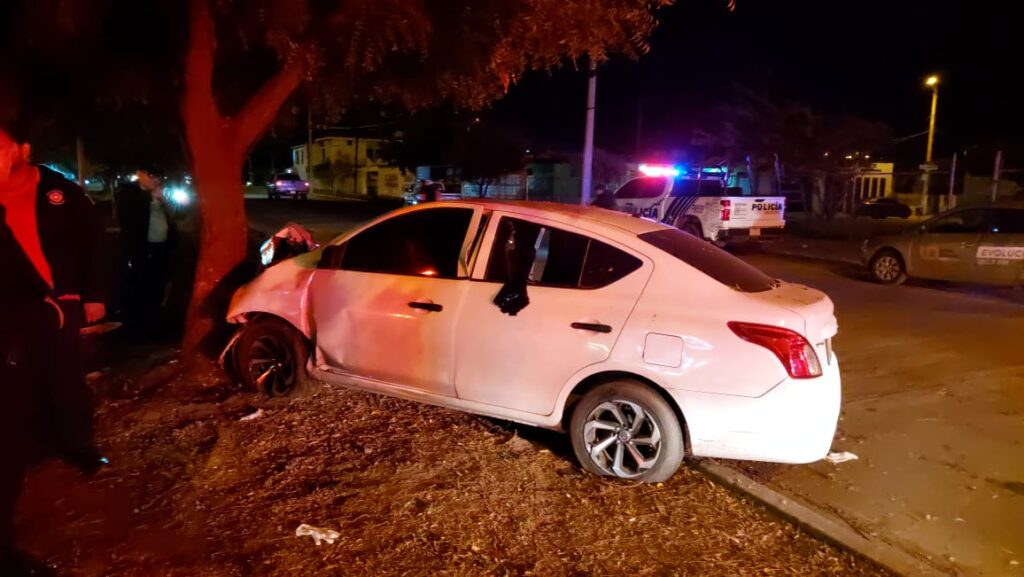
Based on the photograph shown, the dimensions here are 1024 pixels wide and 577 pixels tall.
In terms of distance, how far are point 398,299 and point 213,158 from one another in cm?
243

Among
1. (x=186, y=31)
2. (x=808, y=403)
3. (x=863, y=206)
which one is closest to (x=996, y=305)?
(x=808, y=403)

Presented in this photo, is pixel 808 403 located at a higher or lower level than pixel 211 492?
higher

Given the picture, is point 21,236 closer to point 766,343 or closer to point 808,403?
point 766,343

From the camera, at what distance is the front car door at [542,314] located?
4.60m

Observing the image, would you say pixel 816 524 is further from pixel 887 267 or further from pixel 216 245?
pixel 887 267

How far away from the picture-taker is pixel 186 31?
261 inches

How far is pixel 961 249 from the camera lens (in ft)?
39.1

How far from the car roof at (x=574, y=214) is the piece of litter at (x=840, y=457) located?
193 centimetres

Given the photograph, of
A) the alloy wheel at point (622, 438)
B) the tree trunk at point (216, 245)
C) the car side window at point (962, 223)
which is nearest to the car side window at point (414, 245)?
the alloy wheel at point (622, 438)

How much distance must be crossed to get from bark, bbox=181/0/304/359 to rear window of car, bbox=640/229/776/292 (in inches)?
139

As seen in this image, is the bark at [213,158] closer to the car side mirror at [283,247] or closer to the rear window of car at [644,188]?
the car side mirror at [283,247]

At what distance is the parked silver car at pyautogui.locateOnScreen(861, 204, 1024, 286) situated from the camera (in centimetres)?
1155

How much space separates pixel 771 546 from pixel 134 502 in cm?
338

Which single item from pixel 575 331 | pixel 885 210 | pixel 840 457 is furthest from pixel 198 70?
pixel 885 210
